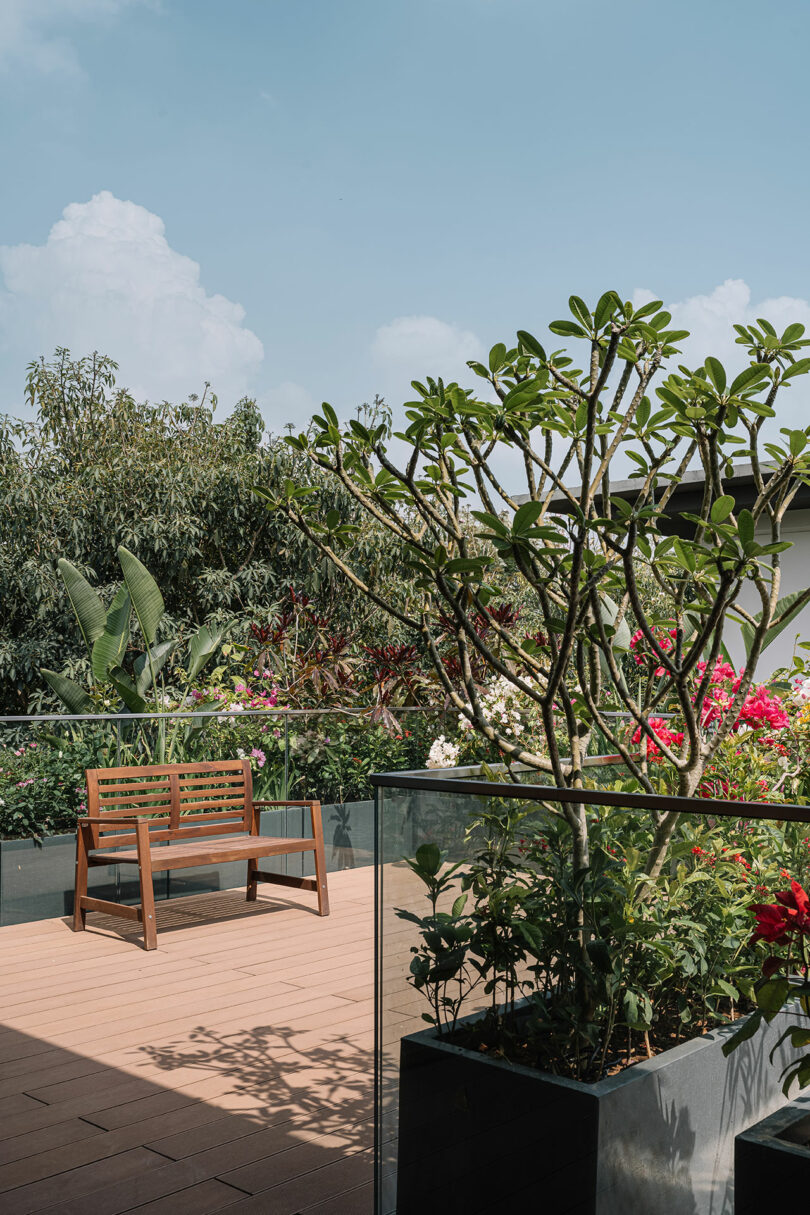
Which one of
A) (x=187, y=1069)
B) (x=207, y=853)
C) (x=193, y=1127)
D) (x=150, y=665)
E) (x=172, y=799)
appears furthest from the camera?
(x=150, y=665)

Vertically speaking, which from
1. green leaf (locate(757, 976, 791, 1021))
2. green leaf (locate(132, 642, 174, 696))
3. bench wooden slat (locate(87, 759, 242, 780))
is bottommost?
green leaf (locate(757, 976, 791, 1021))

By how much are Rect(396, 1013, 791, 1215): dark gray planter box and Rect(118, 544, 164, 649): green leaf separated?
18.9 ft

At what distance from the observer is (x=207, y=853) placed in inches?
206

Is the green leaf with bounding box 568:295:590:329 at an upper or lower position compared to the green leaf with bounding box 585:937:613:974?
upper

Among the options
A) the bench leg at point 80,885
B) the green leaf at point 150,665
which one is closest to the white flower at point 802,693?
the bench leg at point 80,885

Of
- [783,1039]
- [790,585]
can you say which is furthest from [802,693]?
[790,585]

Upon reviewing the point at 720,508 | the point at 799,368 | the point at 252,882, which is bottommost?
the point at 252,882

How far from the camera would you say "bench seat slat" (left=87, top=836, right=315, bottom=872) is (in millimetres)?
5082

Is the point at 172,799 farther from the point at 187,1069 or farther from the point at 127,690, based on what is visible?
the point at 187,1069

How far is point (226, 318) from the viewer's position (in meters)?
32.0

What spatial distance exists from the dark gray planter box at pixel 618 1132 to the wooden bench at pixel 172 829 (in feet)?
10.9

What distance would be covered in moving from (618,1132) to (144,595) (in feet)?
20.0

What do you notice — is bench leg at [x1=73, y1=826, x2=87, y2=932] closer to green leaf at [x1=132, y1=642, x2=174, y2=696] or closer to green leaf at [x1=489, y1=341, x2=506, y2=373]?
green leaf at [x1=132, y1=642, x2=174, y2=696]

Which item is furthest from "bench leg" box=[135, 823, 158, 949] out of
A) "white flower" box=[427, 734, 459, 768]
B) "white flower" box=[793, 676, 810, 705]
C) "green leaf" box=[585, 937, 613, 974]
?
"green leaf" box=[585, 937, 613, 974]
